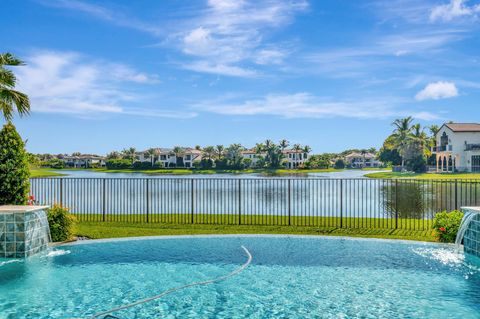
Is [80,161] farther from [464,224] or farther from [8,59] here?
[464,224]

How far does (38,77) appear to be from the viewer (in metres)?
17.1

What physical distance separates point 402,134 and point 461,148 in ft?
38.0

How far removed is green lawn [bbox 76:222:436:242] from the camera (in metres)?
10.9

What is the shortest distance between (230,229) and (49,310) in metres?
6.62

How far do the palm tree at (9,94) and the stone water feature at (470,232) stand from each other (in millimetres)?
11841

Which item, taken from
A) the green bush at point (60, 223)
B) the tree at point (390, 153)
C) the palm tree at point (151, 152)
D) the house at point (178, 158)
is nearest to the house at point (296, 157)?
the house at point (178, 158)

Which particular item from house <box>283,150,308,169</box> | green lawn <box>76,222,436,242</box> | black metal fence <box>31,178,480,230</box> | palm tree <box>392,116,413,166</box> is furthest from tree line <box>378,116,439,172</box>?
green lawn <box>76,222,436,242</box>

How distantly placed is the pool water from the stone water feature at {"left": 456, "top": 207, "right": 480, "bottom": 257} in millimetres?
338

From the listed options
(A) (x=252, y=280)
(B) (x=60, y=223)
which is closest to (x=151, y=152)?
(B) (x=60, y=223)

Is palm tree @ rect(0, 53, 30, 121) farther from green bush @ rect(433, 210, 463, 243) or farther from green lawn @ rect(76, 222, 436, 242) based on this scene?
green bush @ rect(433, 210, 463, 243)

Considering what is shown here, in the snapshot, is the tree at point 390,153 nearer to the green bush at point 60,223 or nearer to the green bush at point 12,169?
the green bush at point 60,223

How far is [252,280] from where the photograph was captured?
702 cm

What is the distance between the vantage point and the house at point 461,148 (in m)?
57.2

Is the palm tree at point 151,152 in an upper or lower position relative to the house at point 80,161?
upper
